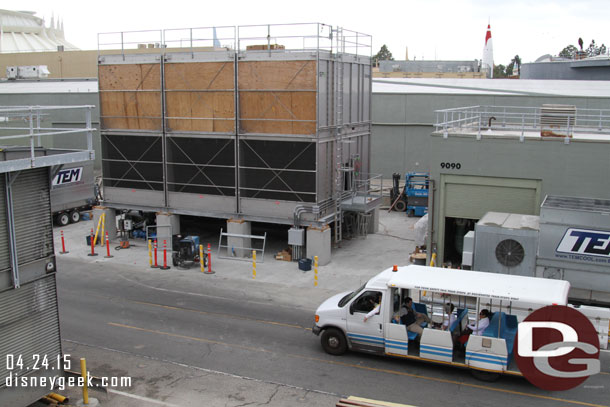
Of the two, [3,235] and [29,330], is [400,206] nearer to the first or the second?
[29,330]

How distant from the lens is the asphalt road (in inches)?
510

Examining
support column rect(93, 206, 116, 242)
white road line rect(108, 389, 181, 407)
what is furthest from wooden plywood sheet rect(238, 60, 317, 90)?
white road line rect(108, 389, 181, 407)

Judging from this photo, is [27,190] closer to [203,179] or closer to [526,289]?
[526,289]

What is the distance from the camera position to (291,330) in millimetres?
16688

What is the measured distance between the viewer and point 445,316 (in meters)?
14.5

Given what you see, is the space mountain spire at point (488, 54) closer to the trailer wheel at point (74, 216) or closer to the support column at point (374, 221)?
the support column at point (374, 221)

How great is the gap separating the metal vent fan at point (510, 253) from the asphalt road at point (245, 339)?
14.1ft

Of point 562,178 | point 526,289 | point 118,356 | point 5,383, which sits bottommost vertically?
point 118,356

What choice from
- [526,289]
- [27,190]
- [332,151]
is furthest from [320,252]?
[27,190]

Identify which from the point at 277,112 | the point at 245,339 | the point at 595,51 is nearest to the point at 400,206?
the point at 277,112

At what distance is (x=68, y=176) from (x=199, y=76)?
1034 centimetres

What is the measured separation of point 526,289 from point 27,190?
10.6 m

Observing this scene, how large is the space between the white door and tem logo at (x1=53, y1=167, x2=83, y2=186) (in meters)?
20.5

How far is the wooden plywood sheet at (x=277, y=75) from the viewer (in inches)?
914
